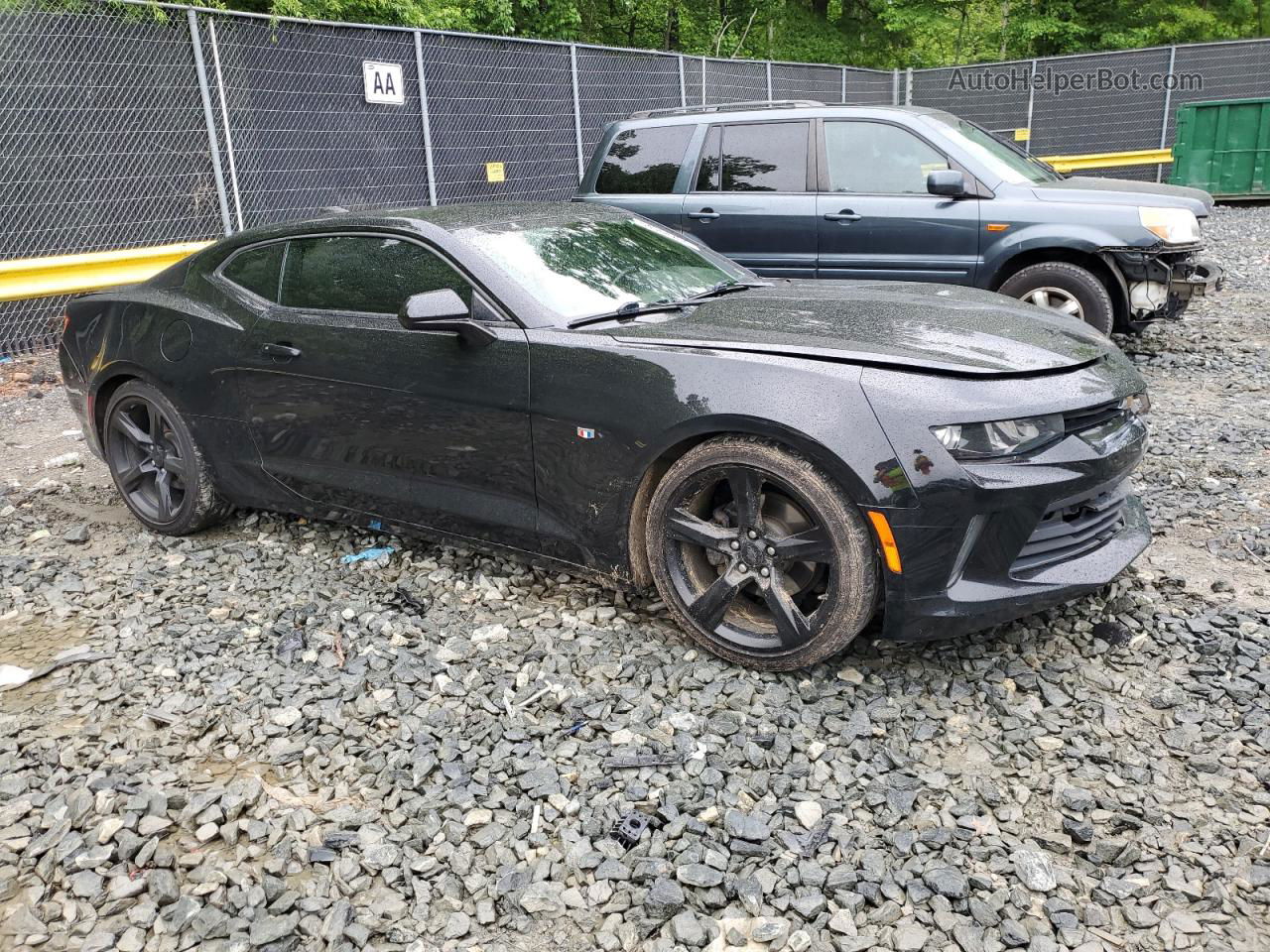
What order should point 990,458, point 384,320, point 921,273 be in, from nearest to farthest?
point 990,458, point 384,320, point 921,273

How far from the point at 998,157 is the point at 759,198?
173cm

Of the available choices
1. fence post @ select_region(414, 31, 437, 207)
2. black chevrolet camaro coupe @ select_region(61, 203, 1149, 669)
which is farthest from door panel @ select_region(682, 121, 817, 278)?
fence post @ select_region(414, 31, 437, 207)

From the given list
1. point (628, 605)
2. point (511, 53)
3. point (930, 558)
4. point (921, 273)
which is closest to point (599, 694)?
point (628, 605)

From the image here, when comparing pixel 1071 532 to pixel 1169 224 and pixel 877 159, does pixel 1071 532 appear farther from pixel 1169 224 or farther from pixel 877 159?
pixel 877 159

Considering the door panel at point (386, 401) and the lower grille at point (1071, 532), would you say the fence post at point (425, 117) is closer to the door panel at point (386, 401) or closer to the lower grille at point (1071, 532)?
the door panel at point (386, 401)

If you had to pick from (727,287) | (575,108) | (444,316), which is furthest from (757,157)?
(575,108)

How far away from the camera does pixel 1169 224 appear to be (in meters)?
6.56

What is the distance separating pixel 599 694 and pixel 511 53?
33.7 feet

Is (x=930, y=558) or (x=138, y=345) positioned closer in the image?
(x=930, y=558)

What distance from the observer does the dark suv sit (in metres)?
6.66

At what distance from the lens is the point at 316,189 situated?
10.1 m

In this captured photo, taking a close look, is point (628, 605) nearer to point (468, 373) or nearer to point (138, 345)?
point (468, 373)

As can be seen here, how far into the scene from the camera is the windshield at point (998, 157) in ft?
22.9

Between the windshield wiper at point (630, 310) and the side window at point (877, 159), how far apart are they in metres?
3.88
